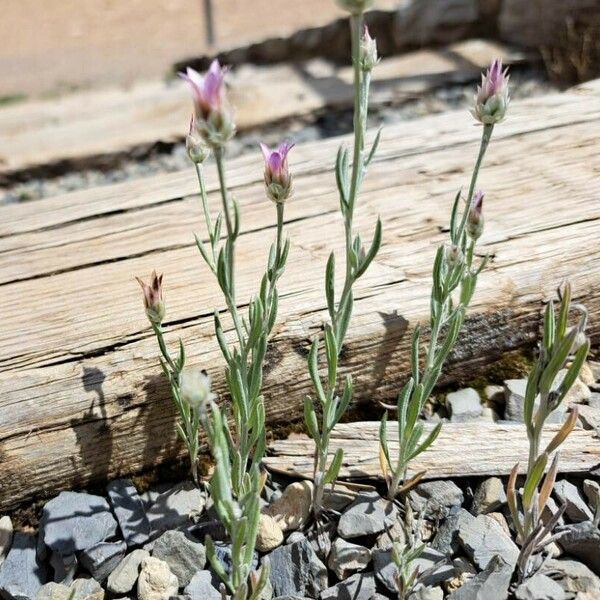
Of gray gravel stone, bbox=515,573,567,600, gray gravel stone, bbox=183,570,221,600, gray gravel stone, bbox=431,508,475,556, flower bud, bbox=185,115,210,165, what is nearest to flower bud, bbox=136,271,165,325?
flower bud, bbox=185,115,210,165

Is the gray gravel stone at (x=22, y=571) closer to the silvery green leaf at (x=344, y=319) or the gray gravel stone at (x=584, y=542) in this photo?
the silvery green leaf at (x=344, y=319)

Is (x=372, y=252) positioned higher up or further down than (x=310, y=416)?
higher up

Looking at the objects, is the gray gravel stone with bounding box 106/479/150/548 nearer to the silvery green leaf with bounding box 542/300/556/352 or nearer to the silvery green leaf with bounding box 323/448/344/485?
the silvery green leaf with bounding box 323/448/344/485

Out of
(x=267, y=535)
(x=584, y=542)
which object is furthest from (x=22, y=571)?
(x=584, y=542)

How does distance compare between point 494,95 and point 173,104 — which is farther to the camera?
point 173,104

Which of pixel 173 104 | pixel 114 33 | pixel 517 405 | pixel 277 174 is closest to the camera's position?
pixel 277 174

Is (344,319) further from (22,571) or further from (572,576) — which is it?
(22,571)
